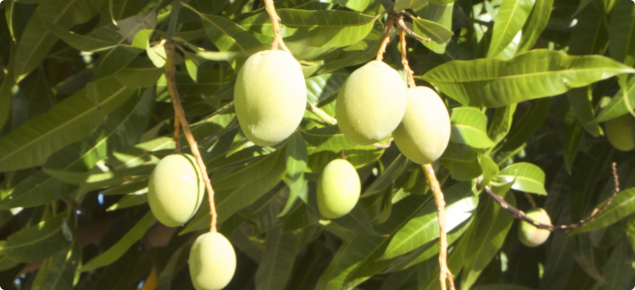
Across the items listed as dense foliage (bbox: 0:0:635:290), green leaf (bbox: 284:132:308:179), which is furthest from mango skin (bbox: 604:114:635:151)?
green leaf (bbox: 284:132:308:179)

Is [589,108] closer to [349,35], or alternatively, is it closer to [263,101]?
Result: [349,35]

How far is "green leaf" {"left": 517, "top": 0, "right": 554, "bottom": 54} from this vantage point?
754 mm

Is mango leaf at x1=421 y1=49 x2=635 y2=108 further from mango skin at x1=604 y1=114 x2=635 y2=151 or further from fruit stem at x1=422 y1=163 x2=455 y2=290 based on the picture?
mango skin at x1=604 y1=114 x2=635 y2=151

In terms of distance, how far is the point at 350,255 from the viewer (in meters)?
0.93

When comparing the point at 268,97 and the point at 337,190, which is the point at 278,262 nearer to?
the point at 337,190

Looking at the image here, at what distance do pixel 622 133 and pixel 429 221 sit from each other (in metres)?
0.53

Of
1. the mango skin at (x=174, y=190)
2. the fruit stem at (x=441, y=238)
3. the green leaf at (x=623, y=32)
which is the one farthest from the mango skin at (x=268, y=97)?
the green leaf at (x=623, y=32)

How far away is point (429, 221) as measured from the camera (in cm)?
86

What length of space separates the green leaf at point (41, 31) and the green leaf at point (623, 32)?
878 millimetres

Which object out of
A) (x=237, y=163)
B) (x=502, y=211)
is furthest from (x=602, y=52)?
(x=237, y=163)

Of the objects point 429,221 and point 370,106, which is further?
point 429,221

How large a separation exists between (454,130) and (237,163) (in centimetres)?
32

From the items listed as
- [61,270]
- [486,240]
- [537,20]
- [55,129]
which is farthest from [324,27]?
[61,270]

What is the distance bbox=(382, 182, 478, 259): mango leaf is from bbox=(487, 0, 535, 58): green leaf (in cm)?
27
